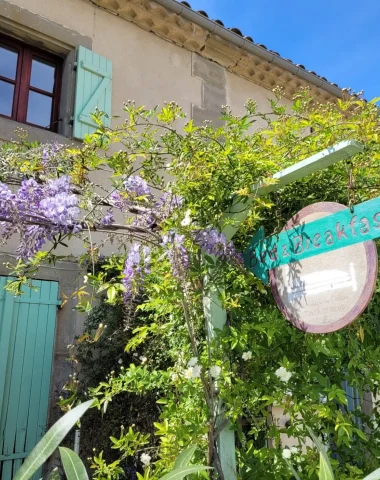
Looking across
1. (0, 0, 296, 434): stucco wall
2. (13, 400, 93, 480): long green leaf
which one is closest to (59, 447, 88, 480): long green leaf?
(13, 400, 93, 480): long green leaf

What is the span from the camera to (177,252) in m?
1.83

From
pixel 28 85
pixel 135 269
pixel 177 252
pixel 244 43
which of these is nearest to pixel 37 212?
pixel 135 269

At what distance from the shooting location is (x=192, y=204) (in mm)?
1966

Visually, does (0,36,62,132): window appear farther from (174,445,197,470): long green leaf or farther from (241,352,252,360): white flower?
(174,445,197,470): long green leaf

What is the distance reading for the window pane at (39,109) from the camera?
443 centimetres

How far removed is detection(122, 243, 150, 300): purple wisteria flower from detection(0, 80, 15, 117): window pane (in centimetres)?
295

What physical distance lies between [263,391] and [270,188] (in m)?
0.83

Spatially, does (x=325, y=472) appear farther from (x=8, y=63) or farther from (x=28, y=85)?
(x=8, y=63)

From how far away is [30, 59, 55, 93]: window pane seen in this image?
180 inches

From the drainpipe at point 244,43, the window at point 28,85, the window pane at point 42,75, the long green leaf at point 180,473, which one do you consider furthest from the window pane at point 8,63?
the long green leaf at point 180,473

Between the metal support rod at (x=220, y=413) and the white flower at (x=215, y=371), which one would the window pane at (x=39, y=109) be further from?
the white flower at (x=215, y=371)

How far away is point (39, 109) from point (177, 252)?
10.9ft

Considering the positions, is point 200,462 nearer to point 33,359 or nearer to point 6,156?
point 6,156

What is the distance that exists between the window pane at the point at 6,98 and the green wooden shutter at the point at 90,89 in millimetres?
605
